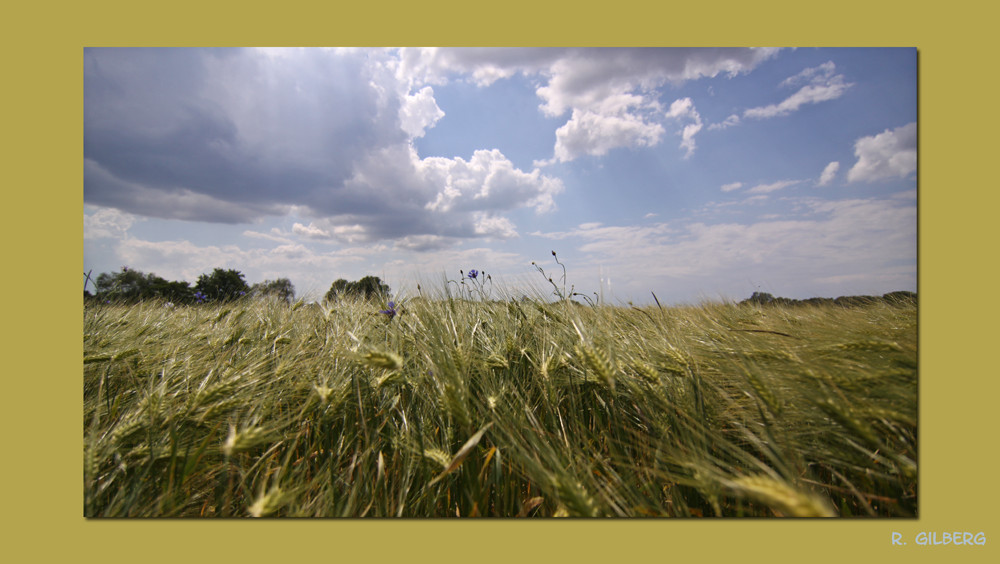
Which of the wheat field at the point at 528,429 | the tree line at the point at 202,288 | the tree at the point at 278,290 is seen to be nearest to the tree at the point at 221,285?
the tree line at the point at 202,288

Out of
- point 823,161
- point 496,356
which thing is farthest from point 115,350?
point 823,161

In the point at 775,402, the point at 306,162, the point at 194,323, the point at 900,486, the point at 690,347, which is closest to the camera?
the point at 775,402

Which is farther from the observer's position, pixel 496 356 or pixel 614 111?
pixel 614 111

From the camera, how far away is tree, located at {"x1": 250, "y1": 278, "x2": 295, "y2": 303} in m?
3.18

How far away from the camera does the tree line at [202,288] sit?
2.22 metres

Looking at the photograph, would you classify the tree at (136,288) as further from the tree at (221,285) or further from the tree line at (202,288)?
the tree at (221,285)

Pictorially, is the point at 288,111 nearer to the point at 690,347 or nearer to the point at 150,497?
the point at 150,497

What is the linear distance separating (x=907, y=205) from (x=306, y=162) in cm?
274

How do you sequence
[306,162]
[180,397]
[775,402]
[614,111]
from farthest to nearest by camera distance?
[306,162] → [614,111] → [180,397] → [775,402]

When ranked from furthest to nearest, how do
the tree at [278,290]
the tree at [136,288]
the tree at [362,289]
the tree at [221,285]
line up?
the tree at [221,285] → the tree at [278,290] → the tree at [362,289] → the tree at [136,288]

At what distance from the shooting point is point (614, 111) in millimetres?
1991

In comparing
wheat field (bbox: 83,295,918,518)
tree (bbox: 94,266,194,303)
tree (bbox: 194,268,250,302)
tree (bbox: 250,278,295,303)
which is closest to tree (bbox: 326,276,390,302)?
tree (bbox: 250,278,295,303)

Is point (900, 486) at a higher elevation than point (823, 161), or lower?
lower

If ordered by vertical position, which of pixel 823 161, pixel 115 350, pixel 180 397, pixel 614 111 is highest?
pixel 614 111
